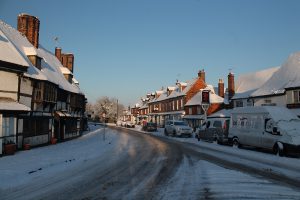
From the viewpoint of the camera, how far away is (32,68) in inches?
903

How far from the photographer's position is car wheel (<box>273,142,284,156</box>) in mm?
17609

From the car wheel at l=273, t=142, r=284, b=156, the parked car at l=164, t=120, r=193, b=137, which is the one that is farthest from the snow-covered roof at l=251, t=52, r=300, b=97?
the car wheel at l=273, t=142, r=284, b=156

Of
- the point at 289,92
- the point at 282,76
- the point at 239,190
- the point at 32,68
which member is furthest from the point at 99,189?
the point at 282,76

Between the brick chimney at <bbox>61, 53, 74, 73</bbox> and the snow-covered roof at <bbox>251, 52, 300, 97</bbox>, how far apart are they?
2453cm

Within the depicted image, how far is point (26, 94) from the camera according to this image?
835 inches

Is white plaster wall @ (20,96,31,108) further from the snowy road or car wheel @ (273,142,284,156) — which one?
car wheel @ (273,142,284,156)

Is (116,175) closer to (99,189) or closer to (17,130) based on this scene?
(99,189)

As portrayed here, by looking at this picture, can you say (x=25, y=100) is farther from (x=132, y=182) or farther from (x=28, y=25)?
(x=132, y=182)

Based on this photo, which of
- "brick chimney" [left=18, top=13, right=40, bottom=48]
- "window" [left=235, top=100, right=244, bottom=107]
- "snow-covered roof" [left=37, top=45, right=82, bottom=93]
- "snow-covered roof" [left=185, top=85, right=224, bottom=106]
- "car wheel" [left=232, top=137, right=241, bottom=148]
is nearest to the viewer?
"car wheel" [left=232, top=137, right=241, bottom=148]

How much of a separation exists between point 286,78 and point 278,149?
20.2 m

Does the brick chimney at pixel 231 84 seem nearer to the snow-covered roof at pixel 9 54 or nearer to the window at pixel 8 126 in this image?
the snow-covered roof at pixel 9 54

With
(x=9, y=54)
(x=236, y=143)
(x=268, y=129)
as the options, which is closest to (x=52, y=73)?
(x=9, y=54)

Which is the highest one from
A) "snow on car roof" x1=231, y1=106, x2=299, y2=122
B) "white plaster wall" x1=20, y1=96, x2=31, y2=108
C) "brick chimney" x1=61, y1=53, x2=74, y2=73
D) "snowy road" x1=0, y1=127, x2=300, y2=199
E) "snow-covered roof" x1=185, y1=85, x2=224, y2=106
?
"brick chimney" x1=61, y1=53, x2=74, y2=73

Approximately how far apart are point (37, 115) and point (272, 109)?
1656cm
